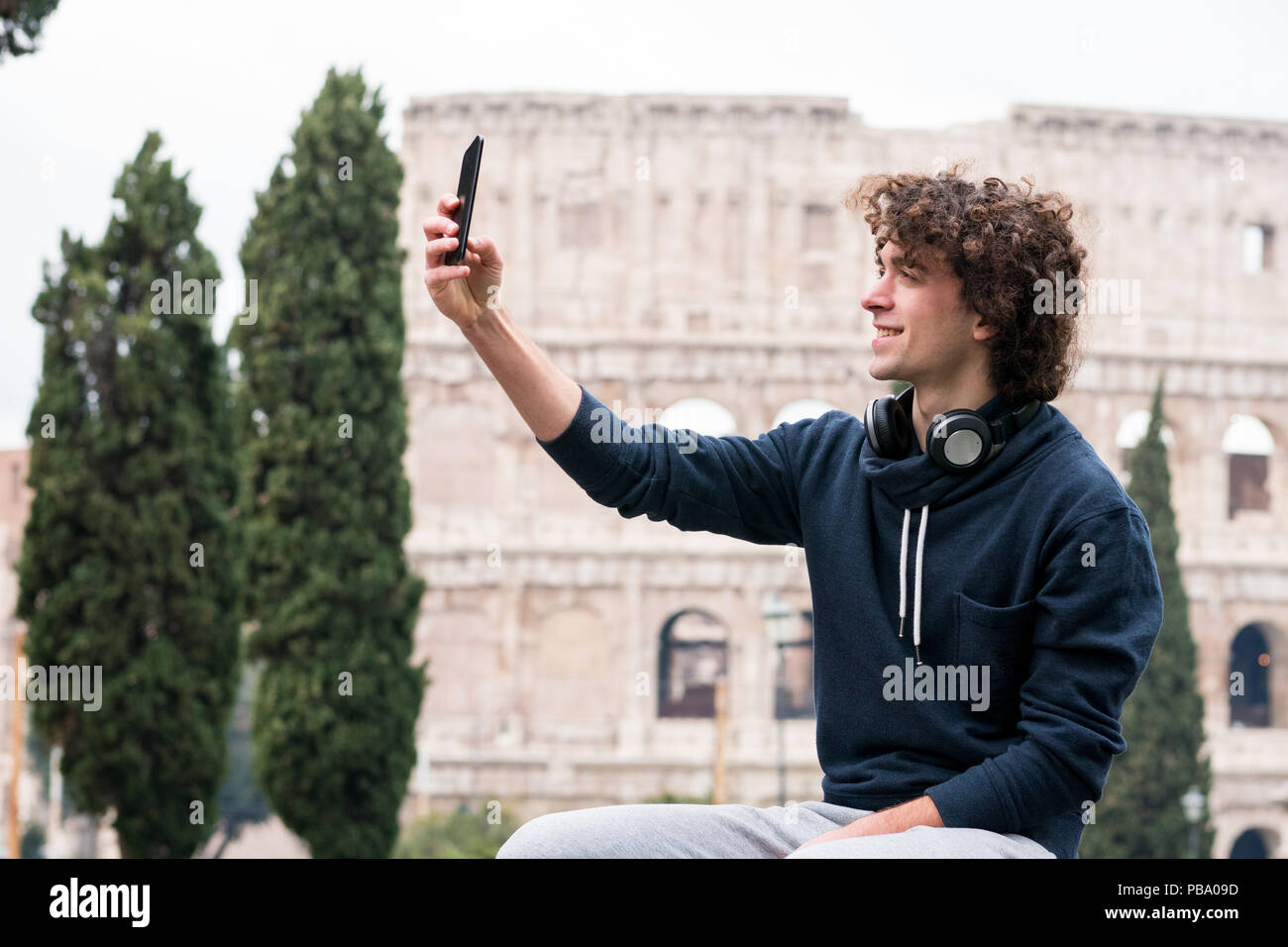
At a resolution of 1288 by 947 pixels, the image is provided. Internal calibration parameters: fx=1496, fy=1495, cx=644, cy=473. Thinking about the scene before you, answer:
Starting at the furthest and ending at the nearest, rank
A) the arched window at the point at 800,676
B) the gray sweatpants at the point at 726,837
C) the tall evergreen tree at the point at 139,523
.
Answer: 1. the arched window at the point at 800,676
2. the tall evergreen tree at the point at 139,523
3. the gray sweatpants at the point at 726,837

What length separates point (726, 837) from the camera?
2.60 m

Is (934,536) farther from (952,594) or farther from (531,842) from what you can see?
(531,842)

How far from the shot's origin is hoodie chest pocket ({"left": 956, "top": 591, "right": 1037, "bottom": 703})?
8.59ft

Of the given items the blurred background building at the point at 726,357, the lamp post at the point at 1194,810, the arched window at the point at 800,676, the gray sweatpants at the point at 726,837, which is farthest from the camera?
the arched window at the point at 800,676

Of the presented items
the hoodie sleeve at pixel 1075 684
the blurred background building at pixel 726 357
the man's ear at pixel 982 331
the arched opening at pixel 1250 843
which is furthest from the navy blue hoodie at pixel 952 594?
the arched opening at pixel 1250 843

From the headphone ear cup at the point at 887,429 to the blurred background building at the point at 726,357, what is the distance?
25812 mm

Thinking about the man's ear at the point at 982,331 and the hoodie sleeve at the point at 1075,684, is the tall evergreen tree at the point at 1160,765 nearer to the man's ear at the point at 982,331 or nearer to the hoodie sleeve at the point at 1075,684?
the man's ear at the point at 982,331

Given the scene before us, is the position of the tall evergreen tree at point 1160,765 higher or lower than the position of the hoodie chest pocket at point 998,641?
lower

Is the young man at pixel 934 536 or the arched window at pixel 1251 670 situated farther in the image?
the arched window at pixel 1251 670

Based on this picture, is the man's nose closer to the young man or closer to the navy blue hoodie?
the young man

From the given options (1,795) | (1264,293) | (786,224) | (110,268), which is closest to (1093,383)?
(1264,293)

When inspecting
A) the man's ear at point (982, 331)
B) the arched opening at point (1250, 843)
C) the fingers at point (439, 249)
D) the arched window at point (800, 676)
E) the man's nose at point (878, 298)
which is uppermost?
the fingers at point (439, 249)

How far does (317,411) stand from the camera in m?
19.0

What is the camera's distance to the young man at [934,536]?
251 centimetres
